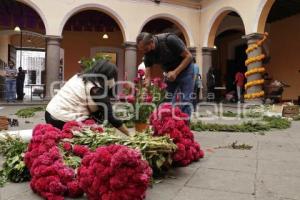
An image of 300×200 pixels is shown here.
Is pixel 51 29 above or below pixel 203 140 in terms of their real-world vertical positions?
above

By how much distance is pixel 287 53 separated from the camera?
1678cm

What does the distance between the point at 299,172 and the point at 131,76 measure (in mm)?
11605

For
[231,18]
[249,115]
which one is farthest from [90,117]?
[231,18]

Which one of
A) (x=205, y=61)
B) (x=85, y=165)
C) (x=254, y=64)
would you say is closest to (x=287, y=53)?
(x=205, y=61)

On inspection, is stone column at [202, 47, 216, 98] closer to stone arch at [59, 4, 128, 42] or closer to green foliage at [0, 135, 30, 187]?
stone arch at [59, 4, 128, 42]

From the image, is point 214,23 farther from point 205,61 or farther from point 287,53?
point 287,53

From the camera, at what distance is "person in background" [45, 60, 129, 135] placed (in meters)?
3.61

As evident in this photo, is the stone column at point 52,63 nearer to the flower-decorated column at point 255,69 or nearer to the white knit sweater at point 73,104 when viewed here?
the flower-decorated column at point 255,69

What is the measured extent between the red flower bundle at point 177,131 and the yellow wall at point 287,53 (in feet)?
45.2

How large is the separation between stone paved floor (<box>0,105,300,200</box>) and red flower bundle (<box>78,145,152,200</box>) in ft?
0.98

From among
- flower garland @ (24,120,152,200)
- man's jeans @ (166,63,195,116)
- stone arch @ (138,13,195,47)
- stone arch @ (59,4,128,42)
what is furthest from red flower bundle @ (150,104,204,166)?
stone arch @ (138,13,195,47)

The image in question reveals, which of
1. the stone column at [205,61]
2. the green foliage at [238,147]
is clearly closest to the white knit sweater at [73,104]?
the green foliage at [238,147]

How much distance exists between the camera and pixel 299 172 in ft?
11.1

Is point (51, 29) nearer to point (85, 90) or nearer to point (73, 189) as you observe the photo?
point (85, 90)
